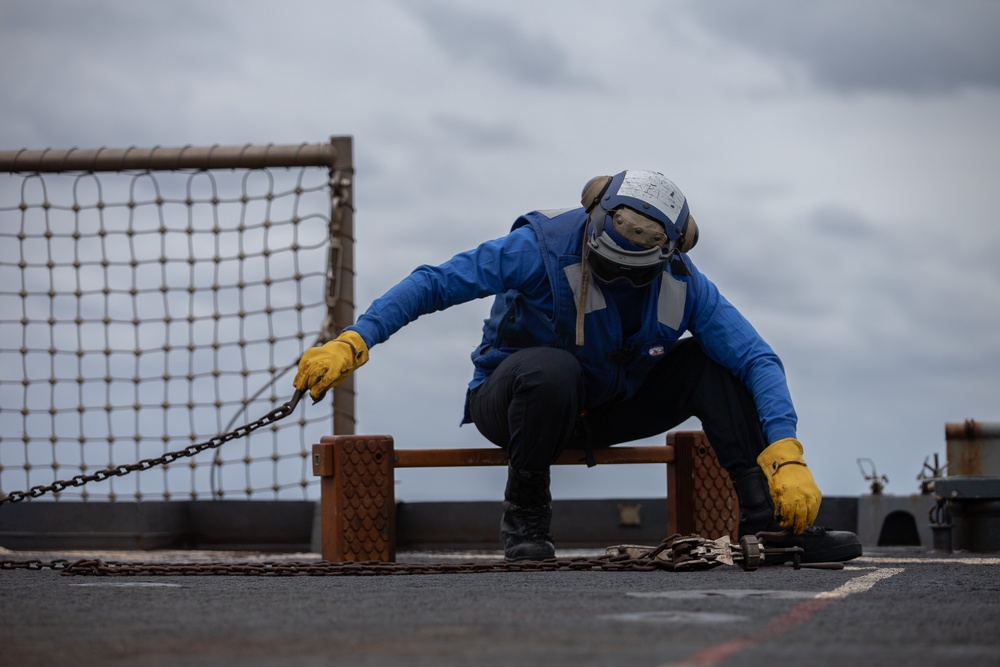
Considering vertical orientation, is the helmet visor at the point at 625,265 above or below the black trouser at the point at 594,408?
above

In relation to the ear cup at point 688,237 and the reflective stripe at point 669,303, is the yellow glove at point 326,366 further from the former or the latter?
the ear cup at point 688,237

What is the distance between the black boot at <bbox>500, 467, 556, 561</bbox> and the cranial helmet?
0.69 metres

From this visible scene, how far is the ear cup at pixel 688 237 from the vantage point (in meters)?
3.95

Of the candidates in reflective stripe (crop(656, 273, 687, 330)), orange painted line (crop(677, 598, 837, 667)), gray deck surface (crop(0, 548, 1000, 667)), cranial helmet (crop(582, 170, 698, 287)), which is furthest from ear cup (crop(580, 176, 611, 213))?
orange painted line (crop(677, 598, 837, 667))

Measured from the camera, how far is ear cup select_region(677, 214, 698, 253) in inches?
155

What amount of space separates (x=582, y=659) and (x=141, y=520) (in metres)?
4.10

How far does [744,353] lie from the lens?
385 centimetres

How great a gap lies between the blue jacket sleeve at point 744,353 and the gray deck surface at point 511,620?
1.82 feet

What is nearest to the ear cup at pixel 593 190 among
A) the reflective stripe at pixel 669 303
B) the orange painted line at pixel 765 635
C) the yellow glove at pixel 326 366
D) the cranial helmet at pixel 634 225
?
the cranial helmet at pixel 634 225

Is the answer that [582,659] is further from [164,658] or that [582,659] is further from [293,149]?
[293,149]

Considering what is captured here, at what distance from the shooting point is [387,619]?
2225mm

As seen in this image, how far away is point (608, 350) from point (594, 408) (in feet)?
1.02

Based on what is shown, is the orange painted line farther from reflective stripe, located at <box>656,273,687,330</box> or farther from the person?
reflective stripe, located at <box>656,273,687,330</box>

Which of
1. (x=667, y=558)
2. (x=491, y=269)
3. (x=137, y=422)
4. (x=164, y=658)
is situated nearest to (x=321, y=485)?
(x=491, y=269)
